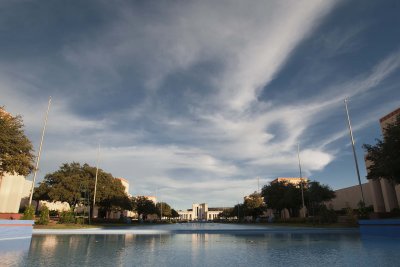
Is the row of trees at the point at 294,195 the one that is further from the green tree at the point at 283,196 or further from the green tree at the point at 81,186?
the green tree at the point at 81,186

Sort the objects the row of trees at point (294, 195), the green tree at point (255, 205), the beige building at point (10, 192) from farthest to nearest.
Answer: the green tree at point (255, 205), the row of trees at point (294, 195), the beige building at point (10, 192)

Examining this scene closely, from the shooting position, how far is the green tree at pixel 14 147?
2533cm

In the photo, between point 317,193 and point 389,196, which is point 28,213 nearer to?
point 317,193

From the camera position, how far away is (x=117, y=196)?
6450 cm

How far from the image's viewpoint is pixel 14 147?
25938 mm

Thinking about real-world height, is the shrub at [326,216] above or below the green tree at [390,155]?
below

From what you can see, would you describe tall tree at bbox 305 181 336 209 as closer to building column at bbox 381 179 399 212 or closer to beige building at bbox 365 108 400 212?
beige building at bbox 365 108 400 212

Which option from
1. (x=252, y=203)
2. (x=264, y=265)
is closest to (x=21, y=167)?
(x=264, y=265)

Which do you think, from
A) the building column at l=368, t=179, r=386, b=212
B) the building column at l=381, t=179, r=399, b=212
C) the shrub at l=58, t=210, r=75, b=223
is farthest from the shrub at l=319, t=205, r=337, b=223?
the shrub at l=58, t=210, r=75, b=223

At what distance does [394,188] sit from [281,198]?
23539 mm

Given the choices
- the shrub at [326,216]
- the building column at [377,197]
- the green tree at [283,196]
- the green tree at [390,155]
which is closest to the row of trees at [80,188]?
the green tree at [283,196]

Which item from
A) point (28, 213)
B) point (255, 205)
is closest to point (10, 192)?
point (28, 213)

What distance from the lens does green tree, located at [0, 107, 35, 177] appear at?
2533 centimetres

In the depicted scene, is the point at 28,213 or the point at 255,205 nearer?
the point at 28,213
